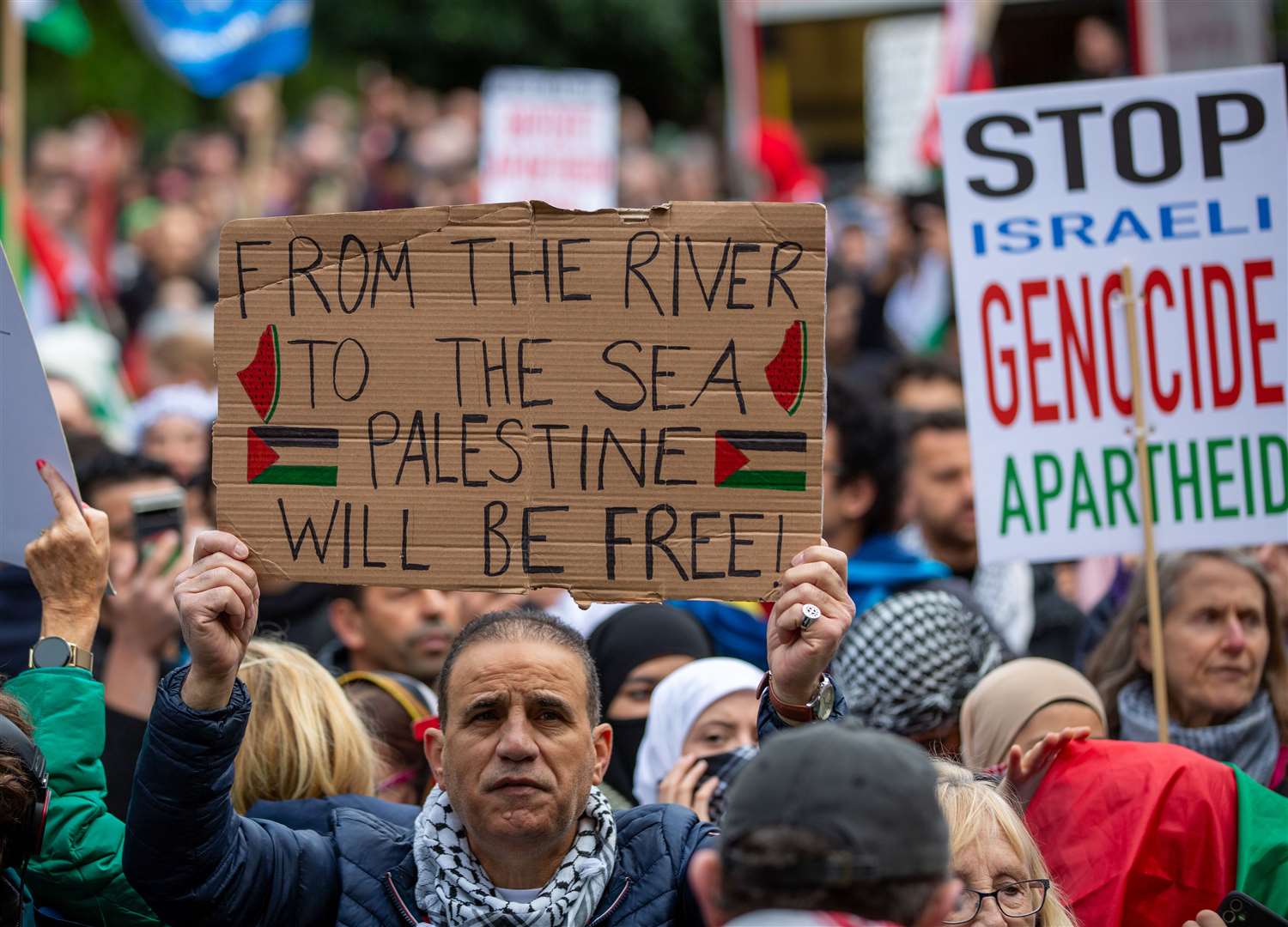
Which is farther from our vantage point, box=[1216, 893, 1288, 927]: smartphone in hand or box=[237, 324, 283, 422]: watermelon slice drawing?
box=[237, 324, 283, 422]: watermelon slice drawing

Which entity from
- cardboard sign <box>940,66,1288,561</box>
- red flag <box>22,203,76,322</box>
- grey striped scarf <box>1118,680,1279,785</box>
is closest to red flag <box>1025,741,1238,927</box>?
grey striped scarf <box>1118,680,1279,785</box>

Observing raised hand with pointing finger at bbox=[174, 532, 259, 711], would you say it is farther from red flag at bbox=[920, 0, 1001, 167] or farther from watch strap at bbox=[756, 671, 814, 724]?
red flag at bbox=[920, 0, 1001, 167]

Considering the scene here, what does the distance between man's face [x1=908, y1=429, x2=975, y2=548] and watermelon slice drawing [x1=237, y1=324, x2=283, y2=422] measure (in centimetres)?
319

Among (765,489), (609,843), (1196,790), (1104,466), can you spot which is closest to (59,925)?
(609,843)

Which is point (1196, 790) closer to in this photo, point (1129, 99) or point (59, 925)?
point (1129, 99)

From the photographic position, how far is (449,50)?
28125 millimetres

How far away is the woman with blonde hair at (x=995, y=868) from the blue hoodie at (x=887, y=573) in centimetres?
213

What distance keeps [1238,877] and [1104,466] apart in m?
1.32

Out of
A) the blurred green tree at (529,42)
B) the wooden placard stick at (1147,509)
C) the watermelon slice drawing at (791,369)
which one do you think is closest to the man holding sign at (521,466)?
the watermelon slice drawing at (791,369)

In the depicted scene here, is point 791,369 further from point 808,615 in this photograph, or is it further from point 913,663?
point 913,663

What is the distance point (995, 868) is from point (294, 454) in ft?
5.08

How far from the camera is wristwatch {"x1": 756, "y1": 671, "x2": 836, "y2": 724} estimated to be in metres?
3.06

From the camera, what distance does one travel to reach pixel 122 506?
5.24 meters

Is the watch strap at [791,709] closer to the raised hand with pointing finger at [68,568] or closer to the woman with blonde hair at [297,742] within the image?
the woman with blonde hair at [297,742]
